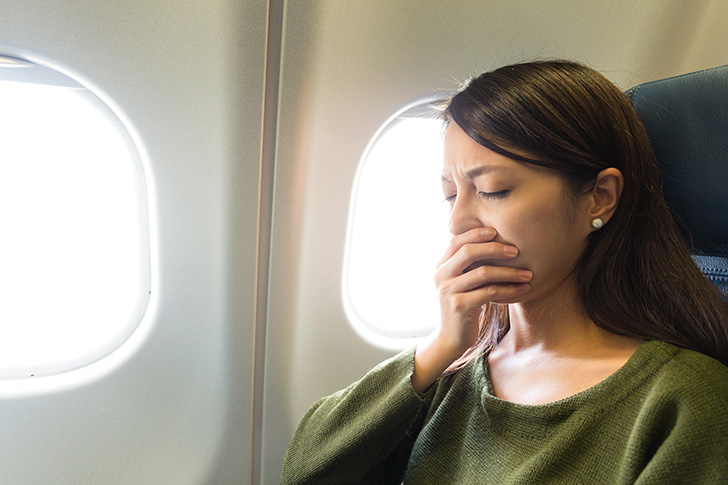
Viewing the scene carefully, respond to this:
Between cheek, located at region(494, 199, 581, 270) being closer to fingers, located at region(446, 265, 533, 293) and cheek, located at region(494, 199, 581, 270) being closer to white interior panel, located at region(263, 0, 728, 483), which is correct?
fingers, located at region(446, 265, 533, 293)

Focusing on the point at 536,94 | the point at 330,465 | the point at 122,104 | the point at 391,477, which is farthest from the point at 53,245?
the point at 536,94

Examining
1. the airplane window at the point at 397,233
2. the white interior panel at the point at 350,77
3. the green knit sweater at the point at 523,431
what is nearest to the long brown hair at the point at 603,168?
the green knit sweater at the point at 523,431

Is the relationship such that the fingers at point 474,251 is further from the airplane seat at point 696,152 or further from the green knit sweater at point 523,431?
the airplane seat at point 696,152

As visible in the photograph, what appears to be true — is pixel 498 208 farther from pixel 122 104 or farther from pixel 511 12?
pixel 122 104

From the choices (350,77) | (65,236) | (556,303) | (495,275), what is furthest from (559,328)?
(65,236)

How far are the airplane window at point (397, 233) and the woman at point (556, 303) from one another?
596mm

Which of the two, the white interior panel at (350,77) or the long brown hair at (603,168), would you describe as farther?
the white interior panel at (350,77)

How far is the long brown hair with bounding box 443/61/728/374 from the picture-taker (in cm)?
116

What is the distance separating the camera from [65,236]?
5.87ft

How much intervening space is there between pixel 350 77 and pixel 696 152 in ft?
2.97

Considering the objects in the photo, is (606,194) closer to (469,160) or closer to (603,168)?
(603,168)

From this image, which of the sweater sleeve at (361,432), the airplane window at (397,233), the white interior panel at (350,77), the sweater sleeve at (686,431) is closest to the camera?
the sweater sleeve at (686,431)

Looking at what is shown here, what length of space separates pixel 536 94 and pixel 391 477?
1044 mm

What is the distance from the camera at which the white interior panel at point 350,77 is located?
1623 millimetres
